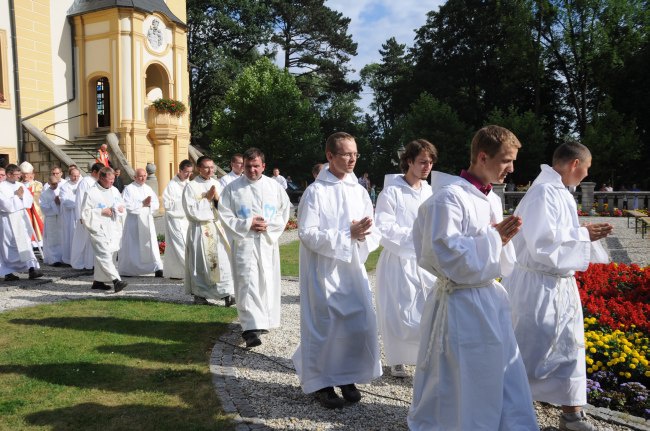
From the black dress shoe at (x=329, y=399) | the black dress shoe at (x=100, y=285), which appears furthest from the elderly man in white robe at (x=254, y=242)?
the black dress shoe at (x=100, y=285)

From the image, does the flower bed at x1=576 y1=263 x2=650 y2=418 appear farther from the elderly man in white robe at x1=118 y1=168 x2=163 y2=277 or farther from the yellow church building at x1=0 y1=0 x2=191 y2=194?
the yellow church building at x1=0 y1=0 x2=191 y2=194

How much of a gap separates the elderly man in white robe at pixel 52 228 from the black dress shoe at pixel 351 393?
10885mm

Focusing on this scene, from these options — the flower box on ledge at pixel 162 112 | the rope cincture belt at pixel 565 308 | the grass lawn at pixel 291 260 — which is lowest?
the grass lawn at pixel 291 260

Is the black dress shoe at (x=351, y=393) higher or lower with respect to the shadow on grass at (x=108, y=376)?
higher

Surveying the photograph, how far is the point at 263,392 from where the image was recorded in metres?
5.18

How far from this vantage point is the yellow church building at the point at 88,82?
21.6 meters

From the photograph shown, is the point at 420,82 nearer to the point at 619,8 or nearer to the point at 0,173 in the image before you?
the point at 619,8

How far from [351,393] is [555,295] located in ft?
5.92

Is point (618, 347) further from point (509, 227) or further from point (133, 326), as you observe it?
point (133, 326)

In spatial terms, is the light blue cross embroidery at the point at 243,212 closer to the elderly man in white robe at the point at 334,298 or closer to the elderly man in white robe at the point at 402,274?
the elderly man in white robe at the point at 402,274

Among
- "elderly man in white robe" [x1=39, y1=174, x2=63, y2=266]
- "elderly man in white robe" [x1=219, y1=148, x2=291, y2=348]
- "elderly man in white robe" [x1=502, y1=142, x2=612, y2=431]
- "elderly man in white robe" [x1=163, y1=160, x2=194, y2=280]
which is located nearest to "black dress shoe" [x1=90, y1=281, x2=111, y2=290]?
"elderly man in white robe" [x1=163, y1=160, x2=194, y2=280]

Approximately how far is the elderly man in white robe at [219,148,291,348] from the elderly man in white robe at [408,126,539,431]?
10.5ft

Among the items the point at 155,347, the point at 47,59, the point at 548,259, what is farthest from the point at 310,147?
the point at 548,259

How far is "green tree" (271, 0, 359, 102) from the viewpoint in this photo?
4550 centimetres
